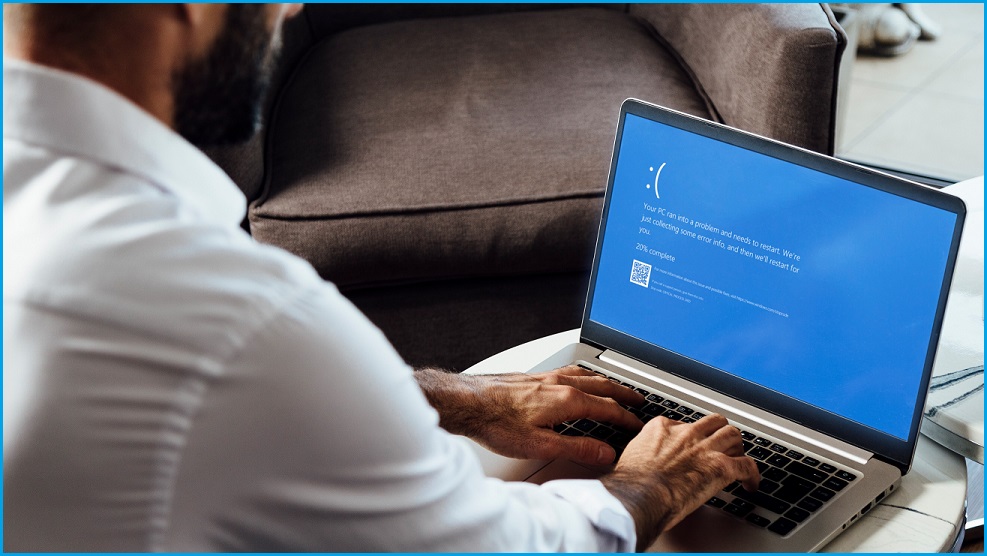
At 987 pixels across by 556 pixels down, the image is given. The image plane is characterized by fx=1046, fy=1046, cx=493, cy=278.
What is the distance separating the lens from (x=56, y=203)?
0.57m

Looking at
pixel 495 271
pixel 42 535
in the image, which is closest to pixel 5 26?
pixel 42 535

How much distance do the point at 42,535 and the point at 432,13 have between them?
1754 mm

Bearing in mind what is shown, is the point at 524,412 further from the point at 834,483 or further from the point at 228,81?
the point at 228,81

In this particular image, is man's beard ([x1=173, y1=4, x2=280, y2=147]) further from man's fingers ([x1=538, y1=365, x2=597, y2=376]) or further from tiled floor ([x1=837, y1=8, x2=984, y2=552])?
tiled floor ([x1=837, y1=8, x2=984, y2=552])

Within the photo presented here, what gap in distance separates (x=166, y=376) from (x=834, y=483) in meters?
0.61

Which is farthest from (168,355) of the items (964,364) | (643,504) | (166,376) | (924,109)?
(924,109)

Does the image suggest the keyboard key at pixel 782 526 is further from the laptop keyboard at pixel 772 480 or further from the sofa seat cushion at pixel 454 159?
the sofa seat cushion at pixel 454 159

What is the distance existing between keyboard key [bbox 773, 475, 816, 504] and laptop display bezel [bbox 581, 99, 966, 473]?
0.23 feet

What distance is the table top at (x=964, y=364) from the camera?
3.22 feet

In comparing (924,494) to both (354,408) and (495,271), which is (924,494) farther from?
(495,271)

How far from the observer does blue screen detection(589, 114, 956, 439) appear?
899mm

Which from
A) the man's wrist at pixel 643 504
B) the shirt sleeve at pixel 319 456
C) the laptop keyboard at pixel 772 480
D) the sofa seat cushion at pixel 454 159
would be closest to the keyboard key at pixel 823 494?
the laptop keyboard at pixel 772 480

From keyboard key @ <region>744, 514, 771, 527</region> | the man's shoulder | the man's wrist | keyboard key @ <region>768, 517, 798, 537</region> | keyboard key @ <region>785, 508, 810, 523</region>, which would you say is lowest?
keyboard key @ <region>744, 514, 771, 527</region>

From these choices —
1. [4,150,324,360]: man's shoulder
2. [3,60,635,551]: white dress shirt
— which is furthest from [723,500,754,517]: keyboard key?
[4,150,324,360]: man's shoulder
